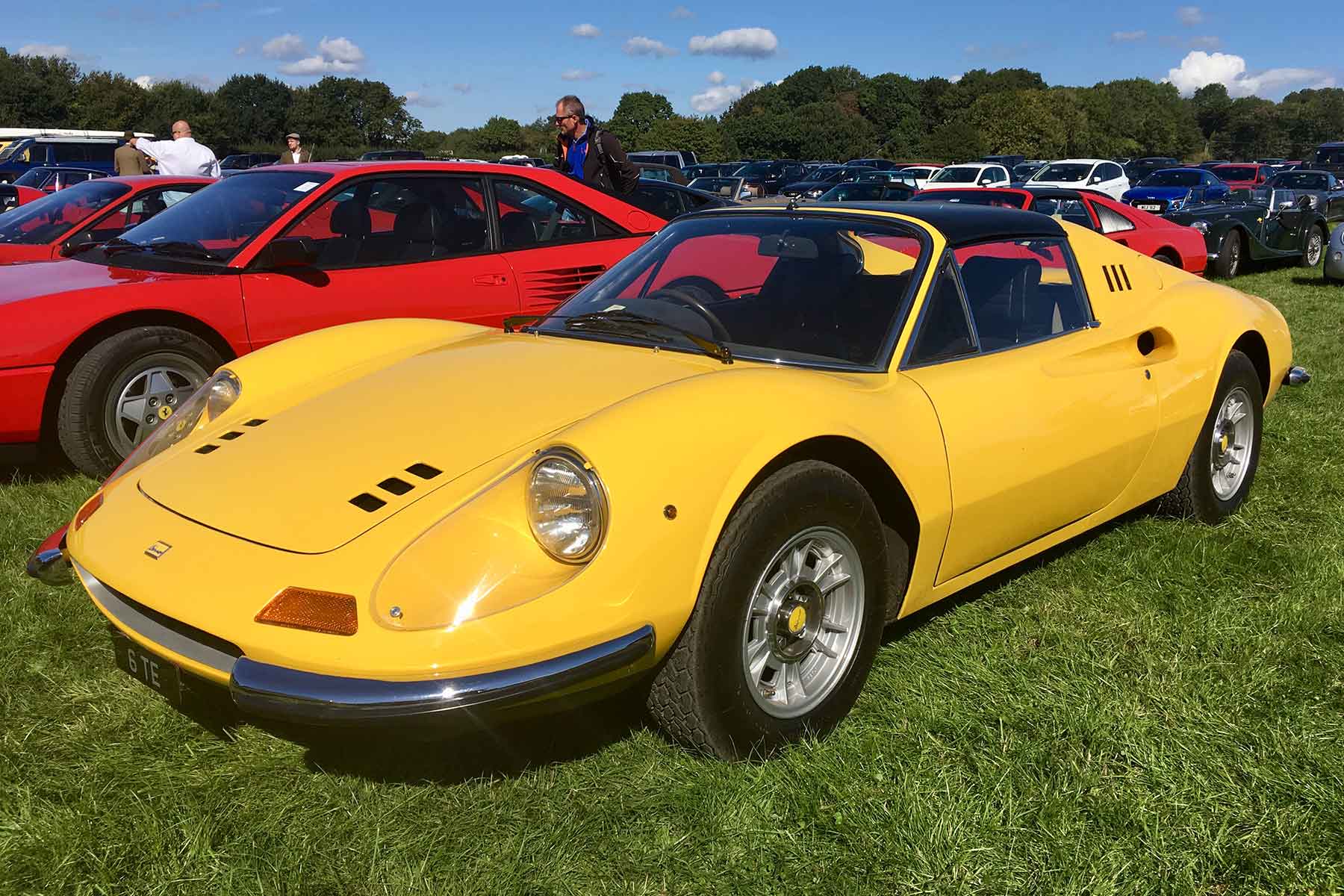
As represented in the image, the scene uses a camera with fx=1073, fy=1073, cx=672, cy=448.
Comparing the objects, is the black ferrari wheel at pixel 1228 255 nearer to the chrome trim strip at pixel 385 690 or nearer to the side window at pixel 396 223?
the side window at pixel 396 223

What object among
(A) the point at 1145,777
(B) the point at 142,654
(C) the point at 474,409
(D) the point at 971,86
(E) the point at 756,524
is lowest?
(A) the point at 1145,777

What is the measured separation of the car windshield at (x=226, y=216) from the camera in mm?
5281

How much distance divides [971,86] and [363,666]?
361ft

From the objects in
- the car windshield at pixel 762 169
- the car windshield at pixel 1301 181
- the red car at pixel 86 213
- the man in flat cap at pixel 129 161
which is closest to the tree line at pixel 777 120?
the car windshield at pixel 762 169

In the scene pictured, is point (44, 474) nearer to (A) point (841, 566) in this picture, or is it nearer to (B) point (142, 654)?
(B) point (142, 654)

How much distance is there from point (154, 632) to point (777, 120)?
2962 inches

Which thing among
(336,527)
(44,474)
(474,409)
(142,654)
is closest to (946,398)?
(474,409)

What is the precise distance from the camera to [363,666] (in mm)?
2025

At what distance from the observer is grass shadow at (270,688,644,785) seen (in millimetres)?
2523

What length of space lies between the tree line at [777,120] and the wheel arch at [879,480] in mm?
52668

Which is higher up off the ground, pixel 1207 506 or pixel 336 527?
pixel 336 527

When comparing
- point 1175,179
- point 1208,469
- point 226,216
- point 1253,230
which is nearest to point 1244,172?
point 1175,179

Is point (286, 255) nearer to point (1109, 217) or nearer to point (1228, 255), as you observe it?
point (1109, 217)

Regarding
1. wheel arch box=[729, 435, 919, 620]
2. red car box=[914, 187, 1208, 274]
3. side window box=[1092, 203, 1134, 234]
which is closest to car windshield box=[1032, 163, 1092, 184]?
red car box=[914, 187, 1208, 274]
